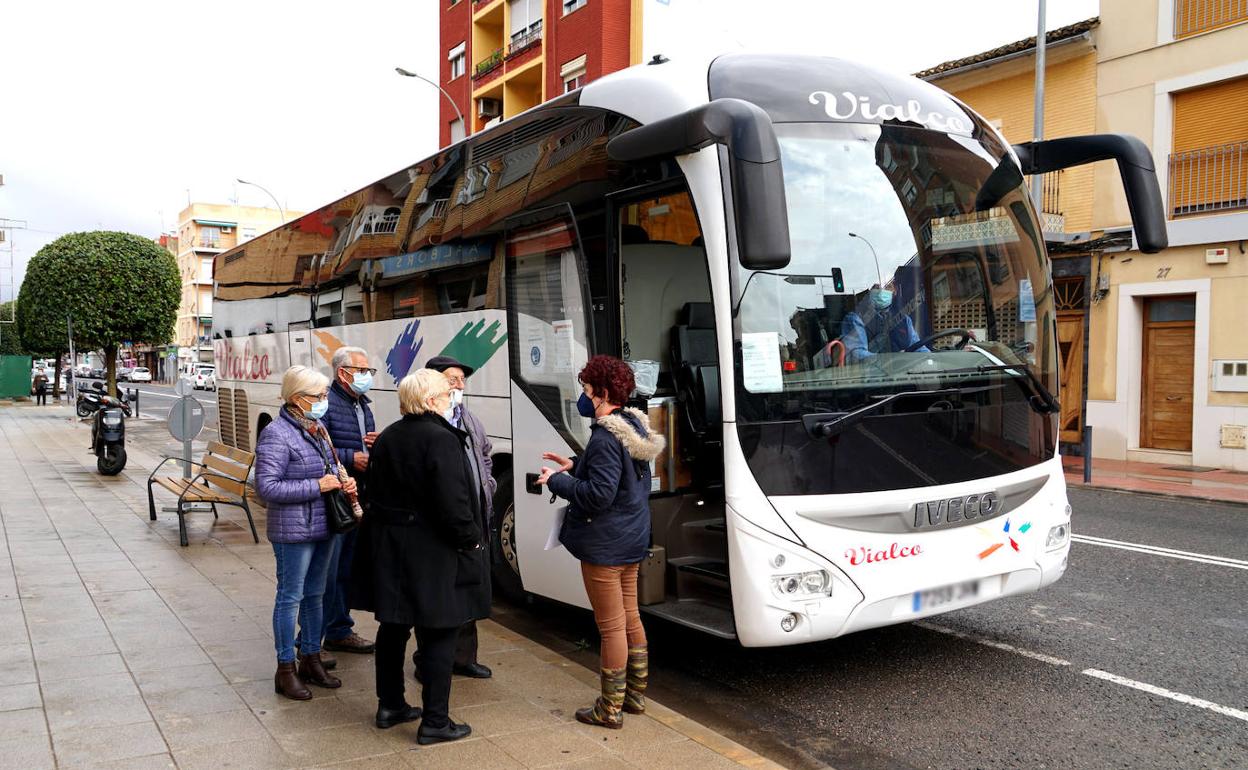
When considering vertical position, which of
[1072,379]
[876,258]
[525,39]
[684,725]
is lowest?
[684,725]

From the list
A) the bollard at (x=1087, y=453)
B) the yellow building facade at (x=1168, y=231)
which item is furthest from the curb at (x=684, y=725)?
the yellow building facade at (x=1168, y=231)

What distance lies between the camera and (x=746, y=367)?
4.73m

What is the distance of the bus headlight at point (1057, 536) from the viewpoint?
17.8 feet

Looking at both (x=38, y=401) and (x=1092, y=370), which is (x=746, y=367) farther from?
(x=38, y=401)

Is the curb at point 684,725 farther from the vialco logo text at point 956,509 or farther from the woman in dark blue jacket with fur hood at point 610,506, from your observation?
the vialco logo text at point 956,509

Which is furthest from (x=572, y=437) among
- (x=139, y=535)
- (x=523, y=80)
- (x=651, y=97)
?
(x=523, y=80)

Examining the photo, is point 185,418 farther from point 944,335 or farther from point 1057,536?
point 1057,536

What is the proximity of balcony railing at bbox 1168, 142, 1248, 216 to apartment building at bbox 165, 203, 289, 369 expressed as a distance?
91.3 m

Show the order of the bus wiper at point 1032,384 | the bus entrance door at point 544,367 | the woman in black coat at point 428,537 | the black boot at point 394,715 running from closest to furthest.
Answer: the woman in black coat at point 428,537 < the black boot at point 394,715 < the bus wiper at point 1032,384 < the bus entrance door at point 544,367

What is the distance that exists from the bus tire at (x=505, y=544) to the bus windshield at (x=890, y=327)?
95.8 inches

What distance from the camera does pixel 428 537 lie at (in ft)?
13.9

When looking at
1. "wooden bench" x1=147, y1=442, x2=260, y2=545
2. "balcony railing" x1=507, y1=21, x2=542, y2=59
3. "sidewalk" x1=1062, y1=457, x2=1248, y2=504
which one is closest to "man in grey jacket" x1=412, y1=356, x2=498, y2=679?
"wooden bench" x1=147, y1=442, x2=260, y2=545

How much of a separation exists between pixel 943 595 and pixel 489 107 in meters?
32.9

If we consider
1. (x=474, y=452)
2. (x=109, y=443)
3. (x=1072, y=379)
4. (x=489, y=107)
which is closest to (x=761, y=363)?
(x=474, y=452)
